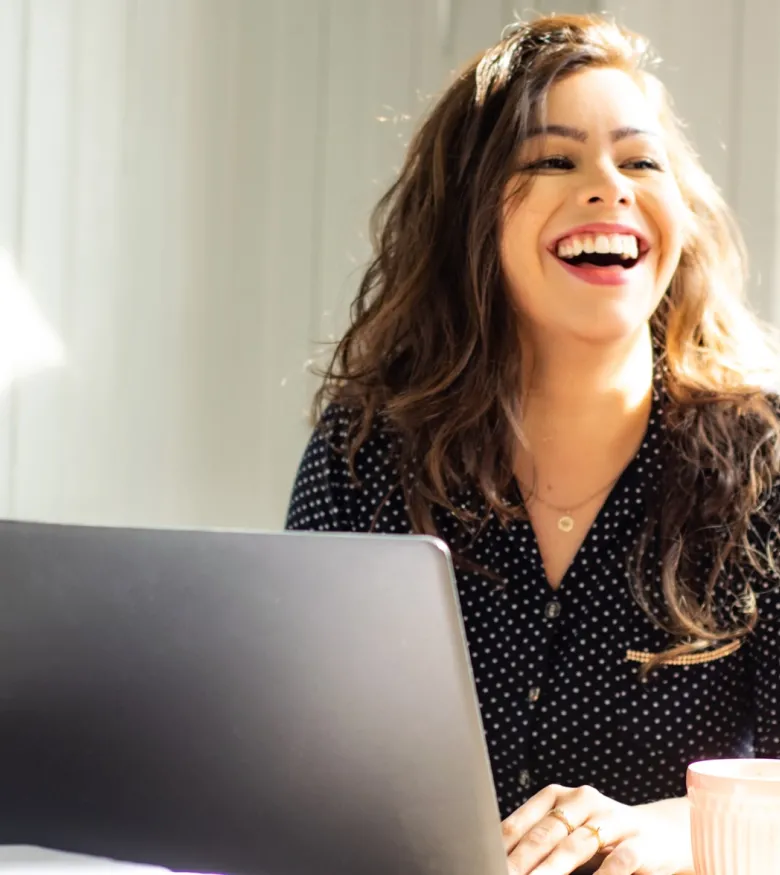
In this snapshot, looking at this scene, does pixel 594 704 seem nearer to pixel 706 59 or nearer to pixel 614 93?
pixel 614 93

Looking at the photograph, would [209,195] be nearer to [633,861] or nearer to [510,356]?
[510,356]

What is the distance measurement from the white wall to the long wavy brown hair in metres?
0.32

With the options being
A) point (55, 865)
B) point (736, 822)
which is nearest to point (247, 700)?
point (55, 865)

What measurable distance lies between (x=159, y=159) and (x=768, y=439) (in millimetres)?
1166

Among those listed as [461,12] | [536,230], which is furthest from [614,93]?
[461,12]

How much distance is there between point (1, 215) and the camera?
1.88 m

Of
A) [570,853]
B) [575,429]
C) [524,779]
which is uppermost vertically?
[575,429]

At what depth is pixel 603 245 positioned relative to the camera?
1340 mm

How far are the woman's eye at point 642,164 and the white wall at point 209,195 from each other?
447 mm

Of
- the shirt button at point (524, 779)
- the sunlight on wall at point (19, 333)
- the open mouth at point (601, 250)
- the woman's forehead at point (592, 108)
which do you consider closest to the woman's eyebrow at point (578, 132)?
the woman's forehead at point (592, 108)

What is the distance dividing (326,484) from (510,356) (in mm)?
263

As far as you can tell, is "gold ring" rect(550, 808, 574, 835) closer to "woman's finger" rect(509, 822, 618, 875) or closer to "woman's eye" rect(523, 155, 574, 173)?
"woman's finger" rect(509, 822, 618, 875)

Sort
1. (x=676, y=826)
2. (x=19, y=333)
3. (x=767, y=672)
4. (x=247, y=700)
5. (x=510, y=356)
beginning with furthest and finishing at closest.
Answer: (x=19, y=333) < (x=510, y=356) < (x=767, y=672) < (x=676, y=826) < (x=247, y=700)

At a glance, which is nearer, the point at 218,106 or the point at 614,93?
the point at 614,93
